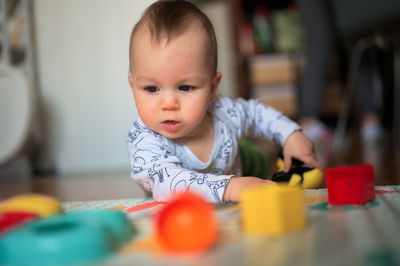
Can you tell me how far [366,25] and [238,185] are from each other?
1208 mm

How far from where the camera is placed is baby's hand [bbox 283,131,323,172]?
0.89m

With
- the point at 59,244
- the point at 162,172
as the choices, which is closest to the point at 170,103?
the point at 162,172

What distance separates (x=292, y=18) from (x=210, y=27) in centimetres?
186

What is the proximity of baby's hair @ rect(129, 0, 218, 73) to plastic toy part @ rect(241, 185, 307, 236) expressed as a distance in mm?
345

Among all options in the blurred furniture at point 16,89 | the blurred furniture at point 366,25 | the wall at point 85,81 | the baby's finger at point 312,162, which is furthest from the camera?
the wall at point 85,81

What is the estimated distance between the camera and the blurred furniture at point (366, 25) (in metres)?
1.53

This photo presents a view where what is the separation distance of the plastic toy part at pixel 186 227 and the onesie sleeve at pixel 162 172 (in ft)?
0.83

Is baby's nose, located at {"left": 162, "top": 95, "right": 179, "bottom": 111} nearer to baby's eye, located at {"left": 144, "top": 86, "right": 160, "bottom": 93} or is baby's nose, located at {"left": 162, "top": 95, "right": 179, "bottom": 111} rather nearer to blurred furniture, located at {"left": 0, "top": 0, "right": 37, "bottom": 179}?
baby's eye, located at {"left": 144, "top": 86, "right": 160, "bottom": 93}

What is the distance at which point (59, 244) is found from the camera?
412 mm

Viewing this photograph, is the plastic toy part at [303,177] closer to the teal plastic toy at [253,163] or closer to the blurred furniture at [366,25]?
the teal plastic toy at [253,163]

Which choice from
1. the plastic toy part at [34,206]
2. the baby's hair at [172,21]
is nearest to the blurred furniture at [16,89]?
the baby's hair at [172,21]

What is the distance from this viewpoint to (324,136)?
2066 mm

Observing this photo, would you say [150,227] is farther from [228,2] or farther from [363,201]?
[228,2]

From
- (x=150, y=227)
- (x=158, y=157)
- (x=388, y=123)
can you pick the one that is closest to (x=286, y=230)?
(x=150, y=227)
